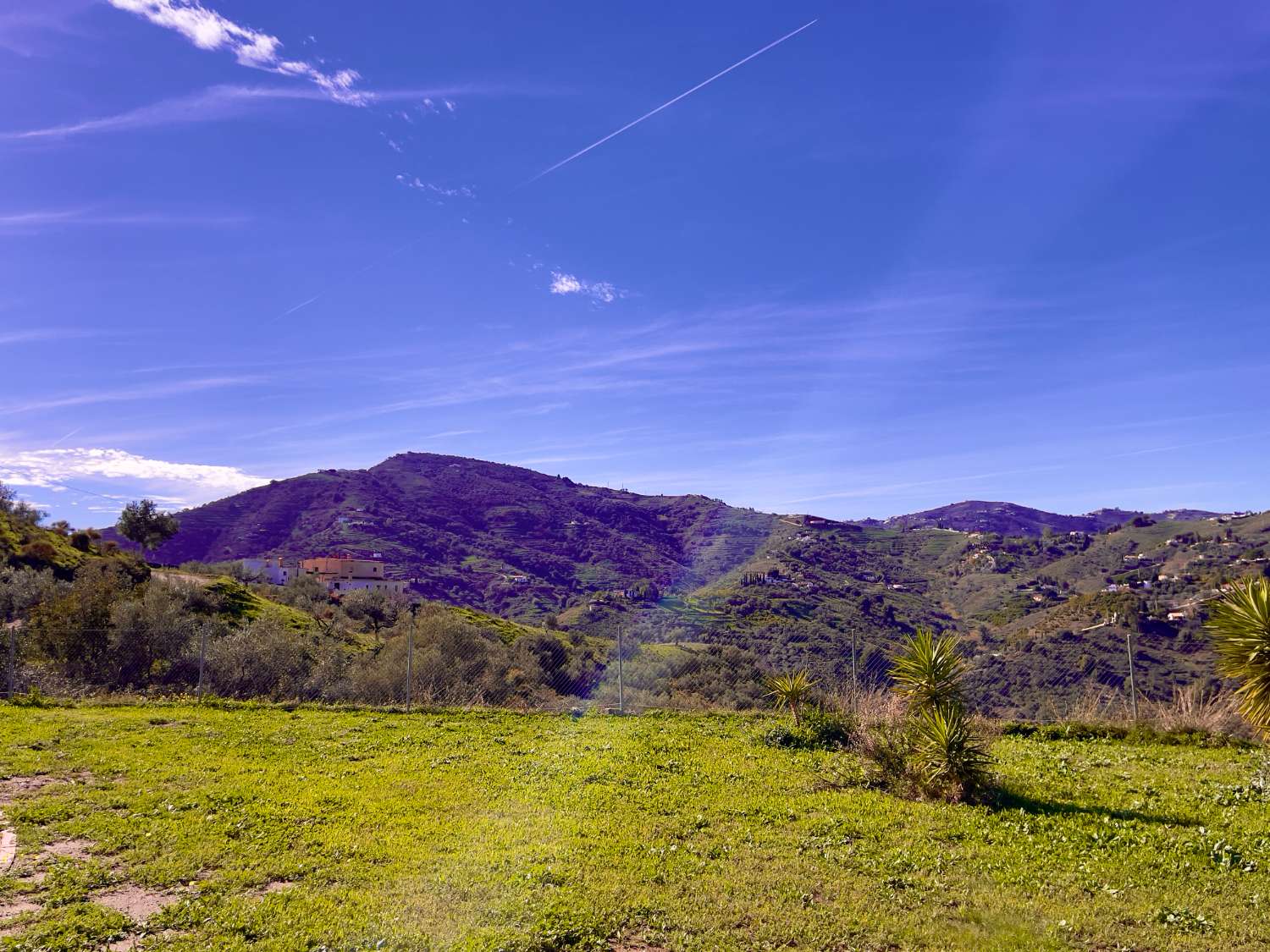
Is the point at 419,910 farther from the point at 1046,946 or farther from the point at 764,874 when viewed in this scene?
the point at 1046,946

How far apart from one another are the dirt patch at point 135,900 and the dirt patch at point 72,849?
106 cm

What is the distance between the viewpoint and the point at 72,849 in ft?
21.8

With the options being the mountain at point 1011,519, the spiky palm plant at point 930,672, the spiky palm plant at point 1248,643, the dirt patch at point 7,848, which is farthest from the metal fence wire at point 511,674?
the mountain at point 1011,519

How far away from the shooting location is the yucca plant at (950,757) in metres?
8.76

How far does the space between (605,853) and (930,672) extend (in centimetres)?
506

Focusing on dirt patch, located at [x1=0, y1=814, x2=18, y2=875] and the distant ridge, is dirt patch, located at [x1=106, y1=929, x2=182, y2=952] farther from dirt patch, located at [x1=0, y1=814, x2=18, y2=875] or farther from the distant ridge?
the distant ridge

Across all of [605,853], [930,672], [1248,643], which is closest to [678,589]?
[930,672]

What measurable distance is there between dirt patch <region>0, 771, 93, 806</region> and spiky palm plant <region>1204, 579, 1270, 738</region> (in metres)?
13.8

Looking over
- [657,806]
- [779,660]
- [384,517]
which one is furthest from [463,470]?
[657,806]

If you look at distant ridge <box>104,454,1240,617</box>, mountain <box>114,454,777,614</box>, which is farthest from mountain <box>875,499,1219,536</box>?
mountain <box>114,454,777,614</box>

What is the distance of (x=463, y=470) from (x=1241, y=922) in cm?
13181

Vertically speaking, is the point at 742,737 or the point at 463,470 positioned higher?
the point at 463,470

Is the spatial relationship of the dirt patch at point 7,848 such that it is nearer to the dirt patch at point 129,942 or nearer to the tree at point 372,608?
the dirt patch at point 129,942

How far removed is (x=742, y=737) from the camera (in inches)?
528
